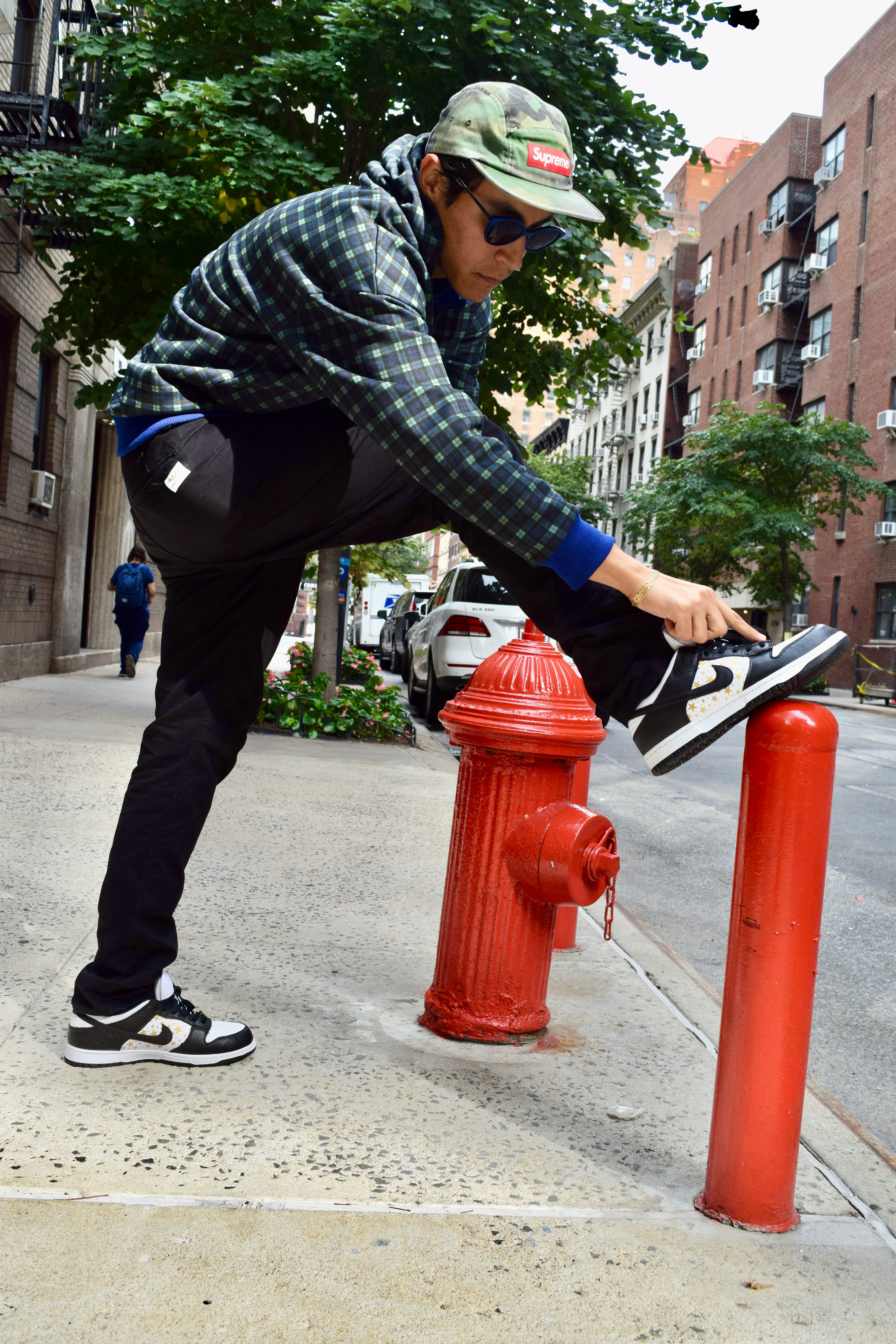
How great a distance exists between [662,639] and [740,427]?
3525 cm

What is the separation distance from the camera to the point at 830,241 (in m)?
43.1

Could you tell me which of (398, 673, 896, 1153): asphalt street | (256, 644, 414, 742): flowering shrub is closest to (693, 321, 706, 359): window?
(398, 673, 896, 1153): asphalt street

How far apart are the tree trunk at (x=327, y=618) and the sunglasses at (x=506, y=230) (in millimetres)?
8484

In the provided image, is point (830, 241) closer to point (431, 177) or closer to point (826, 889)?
point (826, 889)

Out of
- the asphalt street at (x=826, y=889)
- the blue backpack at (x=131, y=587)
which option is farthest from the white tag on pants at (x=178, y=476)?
the blue backpack at (x=131, y=587)

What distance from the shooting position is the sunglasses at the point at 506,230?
2.16m

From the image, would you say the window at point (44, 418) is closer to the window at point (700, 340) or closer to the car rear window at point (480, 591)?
the car rear window at point (480, 591)

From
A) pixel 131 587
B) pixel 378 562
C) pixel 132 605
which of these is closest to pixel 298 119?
pixel 131 587

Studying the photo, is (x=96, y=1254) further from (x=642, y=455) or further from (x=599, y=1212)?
(x=642, y=455)

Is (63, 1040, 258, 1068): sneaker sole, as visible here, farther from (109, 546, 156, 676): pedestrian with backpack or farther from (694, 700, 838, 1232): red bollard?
(109, 546, 156, 676): pedestrian with backpack

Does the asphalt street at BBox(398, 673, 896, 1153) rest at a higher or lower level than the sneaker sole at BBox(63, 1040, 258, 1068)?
lower

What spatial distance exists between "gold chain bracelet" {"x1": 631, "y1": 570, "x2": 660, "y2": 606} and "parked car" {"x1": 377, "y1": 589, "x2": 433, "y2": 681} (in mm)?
14235

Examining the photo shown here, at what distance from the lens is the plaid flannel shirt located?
1.99 metres

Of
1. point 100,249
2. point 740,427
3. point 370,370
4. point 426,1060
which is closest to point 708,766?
point 100,249
